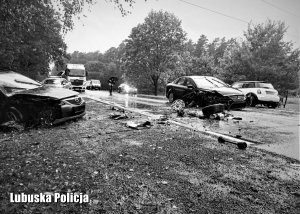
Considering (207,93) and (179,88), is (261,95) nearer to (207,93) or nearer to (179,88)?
(179,88)

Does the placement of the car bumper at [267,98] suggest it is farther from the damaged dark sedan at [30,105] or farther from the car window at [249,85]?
the damaged dark sedan at [30,105]

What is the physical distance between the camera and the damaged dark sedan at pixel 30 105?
554 centimetres

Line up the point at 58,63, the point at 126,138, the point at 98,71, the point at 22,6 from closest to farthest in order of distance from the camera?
1. the point at 126,138
2. the point at 22,6
3. the point at 58,63
4. the point at 98,71

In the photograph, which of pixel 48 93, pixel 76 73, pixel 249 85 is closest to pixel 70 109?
pixel 48 93

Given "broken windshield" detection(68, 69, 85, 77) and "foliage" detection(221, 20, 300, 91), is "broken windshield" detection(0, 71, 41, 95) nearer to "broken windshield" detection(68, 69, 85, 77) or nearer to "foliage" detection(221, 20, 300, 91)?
"broken windshield" detection(68, 69, 85, 77)

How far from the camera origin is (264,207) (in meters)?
2.14

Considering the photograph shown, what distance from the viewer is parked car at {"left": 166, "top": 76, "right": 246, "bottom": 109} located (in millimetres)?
9516

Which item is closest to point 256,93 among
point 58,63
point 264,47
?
point 264,47

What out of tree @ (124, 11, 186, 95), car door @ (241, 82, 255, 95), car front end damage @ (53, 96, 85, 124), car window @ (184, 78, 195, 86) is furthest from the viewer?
tree @ (124, 11, 186, 95)

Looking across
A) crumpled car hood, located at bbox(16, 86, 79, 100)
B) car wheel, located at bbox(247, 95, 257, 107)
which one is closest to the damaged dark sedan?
crumpled car hood, located at bbox(16, 86, 79, 100)

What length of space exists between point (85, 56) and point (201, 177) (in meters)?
138

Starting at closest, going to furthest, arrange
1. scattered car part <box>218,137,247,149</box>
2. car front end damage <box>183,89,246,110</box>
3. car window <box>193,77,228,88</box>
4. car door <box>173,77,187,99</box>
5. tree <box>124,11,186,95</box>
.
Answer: scattered car part <box>218,137,247,149</box> < car front end damage <box>183,89,246,110</box> < car window <box>193,77,228,88</box> < car door <box>173,77,187,99</box> < tree <box>124,11,186,95</box>

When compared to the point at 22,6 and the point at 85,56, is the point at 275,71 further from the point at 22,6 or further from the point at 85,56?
the point at 85,56

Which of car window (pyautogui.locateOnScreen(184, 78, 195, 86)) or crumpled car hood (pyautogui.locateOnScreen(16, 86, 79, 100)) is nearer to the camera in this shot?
crumpled car hood (pyautogui.locateOnScreen(16, 86, 79, 100))
